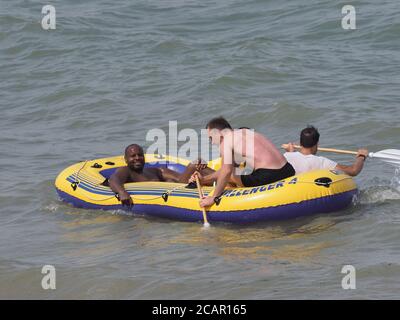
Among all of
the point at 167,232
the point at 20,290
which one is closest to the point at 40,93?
the point at 167,232

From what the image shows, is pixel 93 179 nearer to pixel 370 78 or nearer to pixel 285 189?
pixel 285 189

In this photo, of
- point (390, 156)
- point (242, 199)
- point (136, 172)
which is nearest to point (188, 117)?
point (136, 172)

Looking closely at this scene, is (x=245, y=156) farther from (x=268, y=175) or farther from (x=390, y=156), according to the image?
(x=390, y=156)

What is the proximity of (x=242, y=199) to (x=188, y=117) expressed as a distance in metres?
4.46

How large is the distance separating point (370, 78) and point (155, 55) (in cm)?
384

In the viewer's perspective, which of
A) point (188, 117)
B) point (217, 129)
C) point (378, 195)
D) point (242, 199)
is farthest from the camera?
point (188, 117)

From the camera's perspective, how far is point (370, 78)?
1252cm

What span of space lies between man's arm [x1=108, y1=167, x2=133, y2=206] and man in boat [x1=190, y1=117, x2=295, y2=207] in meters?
0.81

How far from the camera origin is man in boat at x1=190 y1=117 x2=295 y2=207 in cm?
764

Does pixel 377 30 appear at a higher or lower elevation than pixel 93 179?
higher

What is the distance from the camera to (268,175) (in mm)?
7688

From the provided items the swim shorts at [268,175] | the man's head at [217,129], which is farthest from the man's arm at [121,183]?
the swim shorts at [268,175]

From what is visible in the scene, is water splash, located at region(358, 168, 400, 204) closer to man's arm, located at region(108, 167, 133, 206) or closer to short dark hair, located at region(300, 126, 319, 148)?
short dark hair, located at region(300, 126, 319, 148)
